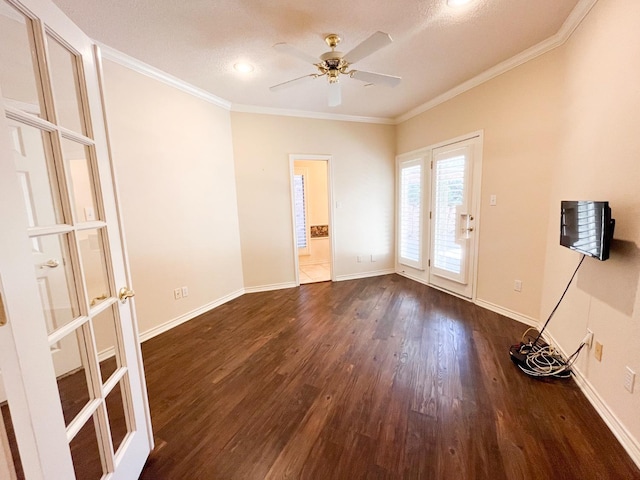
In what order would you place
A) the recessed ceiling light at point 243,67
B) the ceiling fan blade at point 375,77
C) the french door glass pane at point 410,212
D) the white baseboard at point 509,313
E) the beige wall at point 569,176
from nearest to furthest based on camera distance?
the beige wall at point 569,176, the ceiling fan blade at point 375,77, the recessed ceiling light at point 243,67, the white baseboard at point 509,313, the french door glass pane at point 410,212

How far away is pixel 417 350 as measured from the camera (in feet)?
7.74

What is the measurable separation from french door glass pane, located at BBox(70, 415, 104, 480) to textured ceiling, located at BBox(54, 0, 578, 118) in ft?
7.97

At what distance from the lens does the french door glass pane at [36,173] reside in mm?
788

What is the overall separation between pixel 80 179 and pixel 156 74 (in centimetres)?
227

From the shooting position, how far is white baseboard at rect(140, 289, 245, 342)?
106 inches

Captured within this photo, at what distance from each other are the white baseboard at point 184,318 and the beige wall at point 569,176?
3316 millimetres

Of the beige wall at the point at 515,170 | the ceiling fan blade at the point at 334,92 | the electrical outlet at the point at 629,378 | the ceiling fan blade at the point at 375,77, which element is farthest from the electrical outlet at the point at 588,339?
the ceiling fan blade at the point at 334,92

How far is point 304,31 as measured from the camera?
2094 mm

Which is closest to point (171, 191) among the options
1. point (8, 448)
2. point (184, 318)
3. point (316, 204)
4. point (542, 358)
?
point (184, 318)

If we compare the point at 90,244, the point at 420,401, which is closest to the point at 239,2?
the point at 90,244

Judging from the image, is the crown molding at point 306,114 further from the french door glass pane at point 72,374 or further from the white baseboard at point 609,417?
the white baseboard at point 609,417

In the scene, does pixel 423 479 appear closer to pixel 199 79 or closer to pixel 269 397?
pixel 269 397

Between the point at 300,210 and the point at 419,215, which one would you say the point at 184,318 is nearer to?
the point at 419,215

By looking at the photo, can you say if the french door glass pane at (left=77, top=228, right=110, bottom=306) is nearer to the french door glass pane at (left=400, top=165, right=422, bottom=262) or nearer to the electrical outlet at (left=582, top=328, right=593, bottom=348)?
the electrical outlet at (left=582, top=328, right=593, bottom=348)
